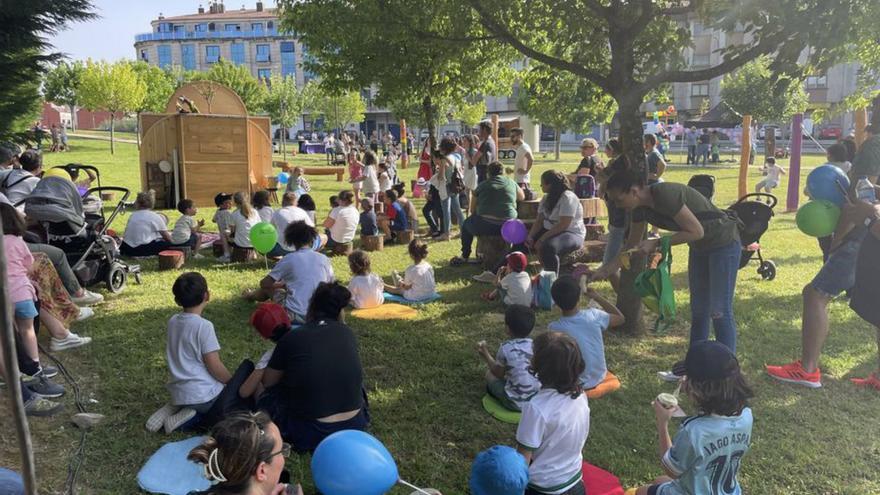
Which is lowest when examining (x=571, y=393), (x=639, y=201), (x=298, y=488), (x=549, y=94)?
(x=298, y=488)

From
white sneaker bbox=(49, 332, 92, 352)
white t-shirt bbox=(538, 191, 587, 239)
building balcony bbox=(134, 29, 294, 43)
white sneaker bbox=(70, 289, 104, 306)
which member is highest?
building balcony bbox=(134, 29, 294, 43)

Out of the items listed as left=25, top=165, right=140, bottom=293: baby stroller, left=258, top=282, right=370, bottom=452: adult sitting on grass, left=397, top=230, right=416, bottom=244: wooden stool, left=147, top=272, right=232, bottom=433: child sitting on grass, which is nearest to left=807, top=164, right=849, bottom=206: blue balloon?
left=258, top=282, right=370, bottom=452: adult sitting on grass

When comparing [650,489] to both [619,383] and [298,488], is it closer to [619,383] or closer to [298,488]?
[298,488]

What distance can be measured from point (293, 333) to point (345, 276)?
5.21m

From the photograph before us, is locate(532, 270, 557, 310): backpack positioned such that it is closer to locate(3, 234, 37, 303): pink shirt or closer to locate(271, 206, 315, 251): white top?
locate(271, 206, 315, 251): white top

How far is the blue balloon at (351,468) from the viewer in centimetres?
283

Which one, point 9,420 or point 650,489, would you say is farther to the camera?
point 9,420

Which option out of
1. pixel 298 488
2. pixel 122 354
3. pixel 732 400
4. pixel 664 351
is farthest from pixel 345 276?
pixel 732 400

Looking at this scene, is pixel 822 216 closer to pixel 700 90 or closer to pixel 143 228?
pixel 143 228

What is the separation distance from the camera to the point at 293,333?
3.81 meters

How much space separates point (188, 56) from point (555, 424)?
102 meters

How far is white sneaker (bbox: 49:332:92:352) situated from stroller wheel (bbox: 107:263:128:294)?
172 centimetres

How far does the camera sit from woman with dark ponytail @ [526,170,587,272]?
293 inches

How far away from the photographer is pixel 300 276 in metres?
5.95
